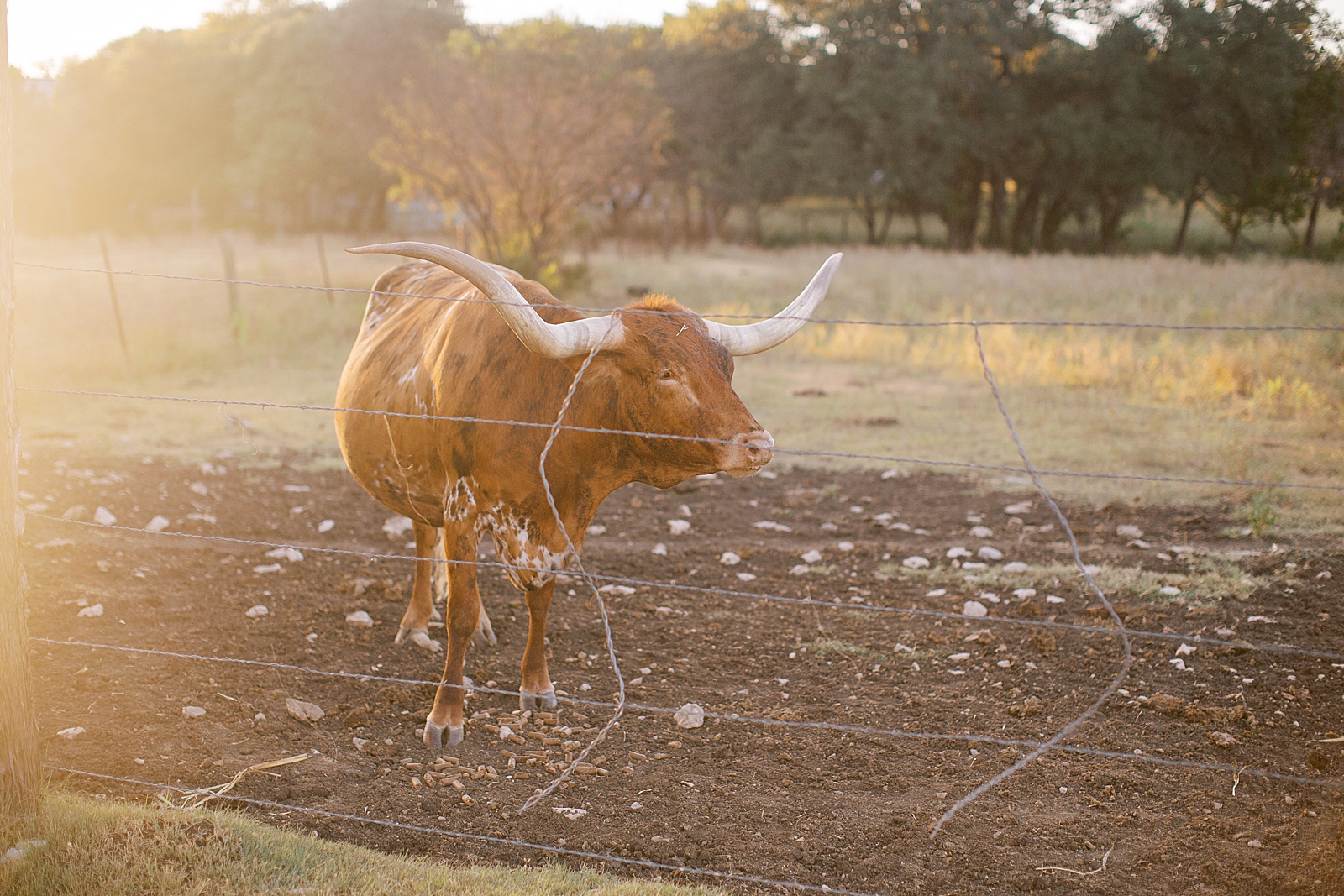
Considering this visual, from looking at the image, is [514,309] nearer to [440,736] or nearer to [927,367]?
[440,736]

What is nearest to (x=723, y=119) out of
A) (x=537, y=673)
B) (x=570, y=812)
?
(x=537, y=673)

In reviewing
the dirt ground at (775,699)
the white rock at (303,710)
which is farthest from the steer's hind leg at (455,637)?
the white rock at (303,710)

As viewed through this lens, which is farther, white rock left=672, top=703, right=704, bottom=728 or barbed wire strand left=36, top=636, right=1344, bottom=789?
white rock left=672, top=703, right=704, bottom=728

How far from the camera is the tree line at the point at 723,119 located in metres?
20.3

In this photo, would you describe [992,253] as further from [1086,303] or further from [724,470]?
[724,470]

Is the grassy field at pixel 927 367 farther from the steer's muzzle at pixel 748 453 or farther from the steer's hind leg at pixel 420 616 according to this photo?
the steer's muzzle at pixel 748 453

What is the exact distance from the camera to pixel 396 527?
7145 mm

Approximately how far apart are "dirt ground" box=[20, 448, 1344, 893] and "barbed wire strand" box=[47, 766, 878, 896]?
33mm

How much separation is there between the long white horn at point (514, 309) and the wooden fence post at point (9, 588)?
1.13 meters

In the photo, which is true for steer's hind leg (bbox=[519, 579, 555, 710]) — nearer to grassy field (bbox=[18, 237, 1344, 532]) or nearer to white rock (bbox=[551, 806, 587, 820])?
white rock (bbox=[551, 806, 587, 820])

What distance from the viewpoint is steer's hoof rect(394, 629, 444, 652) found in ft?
17.3

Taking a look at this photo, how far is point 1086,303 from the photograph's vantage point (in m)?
18.3

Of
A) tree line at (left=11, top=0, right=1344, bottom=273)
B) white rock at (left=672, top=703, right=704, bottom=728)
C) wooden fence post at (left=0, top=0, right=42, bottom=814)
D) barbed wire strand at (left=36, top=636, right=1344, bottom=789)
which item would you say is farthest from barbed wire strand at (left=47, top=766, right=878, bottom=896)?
tree line at (left=11, top=0, right=1344, bottom=273)

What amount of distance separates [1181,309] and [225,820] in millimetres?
16436
